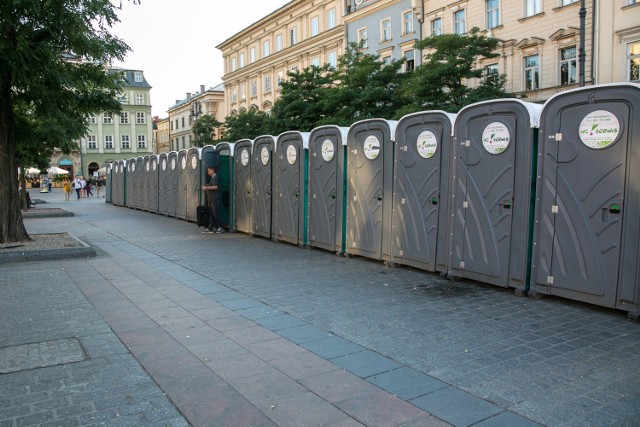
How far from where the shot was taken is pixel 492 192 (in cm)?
686

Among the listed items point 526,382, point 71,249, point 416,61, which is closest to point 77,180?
point 416,61

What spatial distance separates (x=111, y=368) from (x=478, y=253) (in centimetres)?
476

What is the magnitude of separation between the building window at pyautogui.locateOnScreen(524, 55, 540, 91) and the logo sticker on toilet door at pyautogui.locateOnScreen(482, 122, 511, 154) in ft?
80.2

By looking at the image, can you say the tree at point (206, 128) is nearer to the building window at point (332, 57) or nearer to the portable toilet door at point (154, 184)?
the building window at point (332, 57)

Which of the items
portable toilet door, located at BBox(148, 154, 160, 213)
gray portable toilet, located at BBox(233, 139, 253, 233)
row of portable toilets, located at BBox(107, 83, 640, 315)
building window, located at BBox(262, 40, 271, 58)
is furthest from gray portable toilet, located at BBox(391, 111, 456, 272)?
building window, located at BBox(262, 40, 271, 58)

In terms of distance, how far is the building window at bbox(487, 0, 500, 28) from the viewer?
30.9 metres

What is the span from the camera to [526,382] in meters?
3.83

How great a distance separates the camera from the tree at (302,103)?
1196 inches

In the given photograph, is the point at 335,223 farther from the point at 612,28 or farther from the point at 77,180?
the point at 77,180

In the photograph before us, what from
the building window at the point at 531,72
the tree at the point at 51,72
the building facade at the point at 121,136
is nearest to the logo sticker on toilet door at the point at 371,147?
the tree at the point at 51,72

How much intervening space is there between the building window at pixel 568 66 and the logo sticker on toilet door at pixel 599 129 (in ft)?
78.2

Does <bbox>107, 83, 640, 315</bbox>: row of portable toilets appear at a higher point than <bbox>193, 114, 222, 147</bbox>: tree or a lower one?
lower

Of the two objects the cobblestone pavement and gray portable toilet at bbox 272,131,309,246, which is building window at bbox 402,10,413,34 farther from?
the cobblestone pavement

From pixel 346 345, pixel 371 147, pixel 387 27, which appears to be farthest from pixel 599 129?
pixel 387 27
